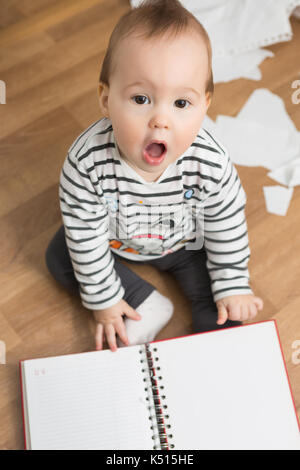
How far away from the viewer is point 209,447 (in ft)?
2.10

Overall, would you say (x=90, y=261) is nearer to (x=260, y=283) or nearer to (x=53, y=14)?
(x=260, y=283)

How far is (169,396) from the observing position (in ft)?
2.17

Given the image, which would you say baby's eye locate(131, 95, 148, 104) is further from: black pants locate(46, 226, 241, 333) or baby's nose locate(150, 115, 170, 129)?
black pants locate(46, 226, 241, 333)

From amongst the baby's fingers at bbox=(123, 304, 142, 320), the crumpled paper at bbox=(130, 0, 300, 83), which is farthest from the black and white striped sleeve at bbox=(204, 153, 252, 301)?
the crumpled paper at bbox=(130, 0, 300, 83)

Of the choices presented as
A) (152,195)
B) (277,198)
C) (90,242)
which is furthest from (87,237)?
(277,198)

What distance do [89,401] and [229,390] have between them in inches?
7.9

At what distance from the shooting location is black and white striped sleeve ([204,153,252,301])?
0.67 metres

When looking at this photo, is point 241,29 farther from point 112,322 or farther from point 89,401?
point 89,401

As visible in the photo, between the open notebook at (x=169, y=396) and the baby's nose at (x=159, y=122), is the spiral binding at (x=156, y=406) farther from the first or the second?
the baby's nose at (x=159, y=122)

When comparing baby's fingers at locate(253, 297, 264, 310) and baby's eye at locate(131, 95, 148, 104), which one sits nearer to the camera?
baby's eye at locate(131, 95, 148, 104)

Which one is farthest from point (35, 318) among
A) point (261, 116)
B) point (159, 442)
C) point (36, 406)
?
point (261, 116)

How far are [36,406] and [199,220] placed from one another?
36cm

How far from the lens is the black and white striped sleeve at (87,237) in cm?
63

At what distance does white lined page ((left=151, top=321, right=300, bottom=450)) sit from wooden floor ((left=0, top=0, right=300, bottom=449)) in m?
0.08
